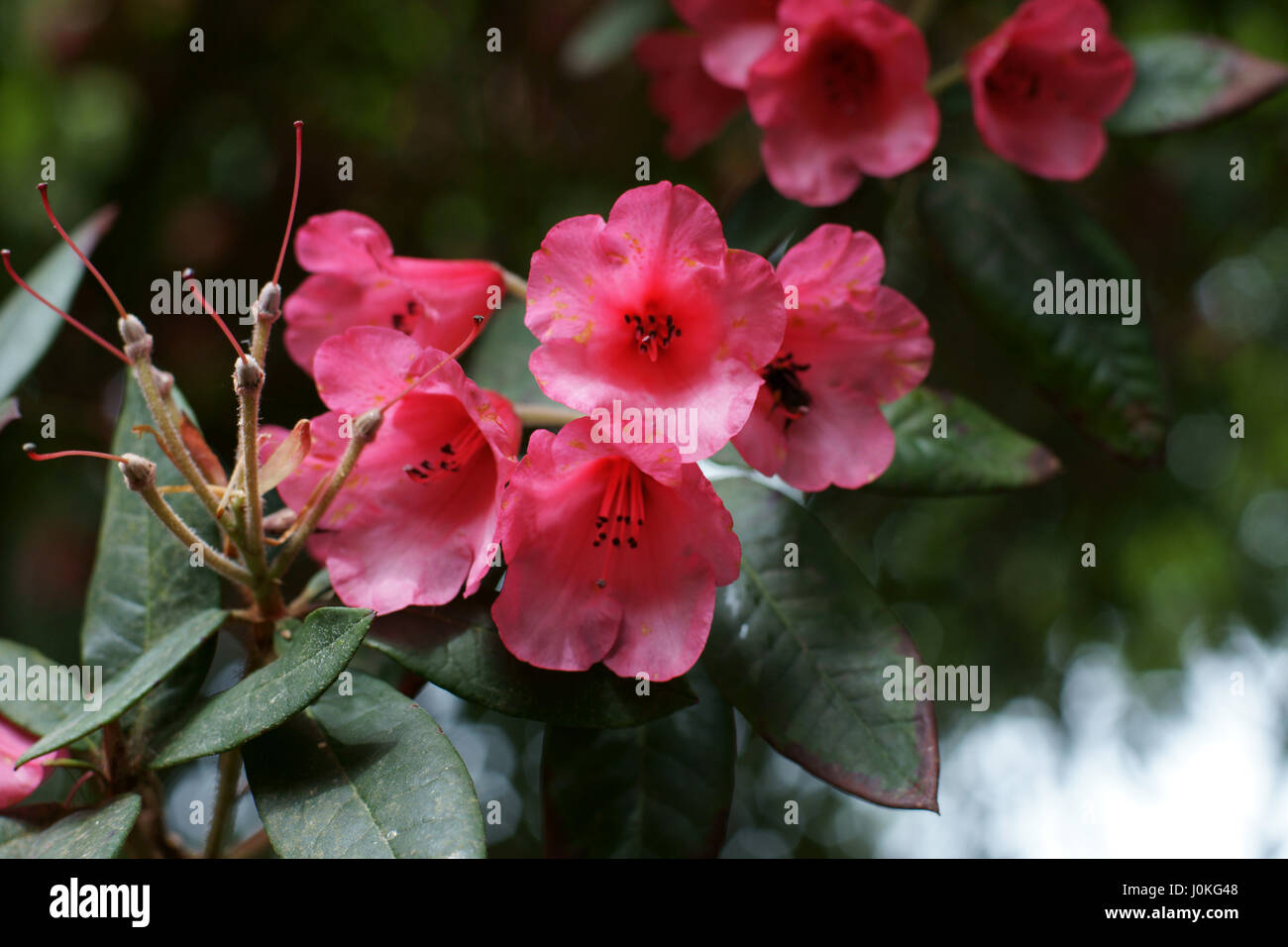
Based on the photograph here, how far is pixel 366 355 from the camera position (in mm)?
970

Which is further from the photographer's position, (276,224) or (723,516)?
(276,224)

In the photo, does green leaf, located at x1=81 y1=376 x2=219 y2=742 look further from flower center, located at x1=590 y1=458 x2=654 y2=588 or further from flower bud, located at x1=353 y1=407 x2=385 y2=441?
flower center, located at x1=590 y1=458 x2=654 y2=588

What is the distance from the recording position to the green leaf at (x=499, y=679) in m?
0.93

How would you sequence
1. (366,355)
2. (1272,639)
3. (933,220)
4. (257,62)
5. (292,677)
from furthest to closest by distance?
(257,62), (1272,639), (933,220), (366,355), (292,677)

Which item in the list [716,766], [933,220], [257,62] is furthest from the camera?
[257,62]

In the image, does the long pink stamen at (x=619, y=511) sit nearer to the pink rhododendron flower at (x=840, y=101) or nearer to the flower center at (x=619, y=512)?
the flower center at (x=619, y=512)

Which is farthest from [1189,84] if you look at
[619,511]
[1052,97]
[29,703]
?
[29,703]

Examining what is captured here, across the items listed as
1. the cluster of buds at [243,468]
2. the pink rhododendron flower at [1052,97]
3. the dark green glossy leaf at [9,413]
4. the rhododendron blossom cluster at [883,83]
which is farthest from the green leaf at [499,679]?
the pink rhododendron flower at [1052,97]

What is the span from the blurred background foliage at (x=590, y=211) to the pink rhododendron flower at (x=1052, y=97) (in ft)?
1.81

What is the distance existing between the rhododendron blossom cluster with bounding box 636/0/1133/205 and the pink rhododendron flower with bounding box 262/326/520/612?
23.0 inches

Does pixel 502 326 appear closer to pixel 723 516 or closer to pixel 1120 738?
pixel 723 516

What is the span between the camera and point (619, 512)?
1.00 metres
